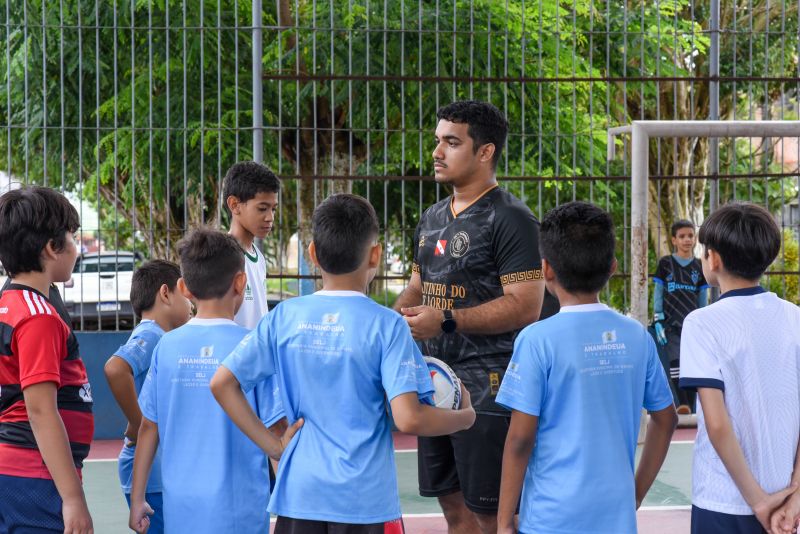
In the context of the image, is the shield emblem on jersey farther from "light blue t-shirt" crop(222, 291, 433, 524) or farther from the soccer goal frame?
the soccer goal frame

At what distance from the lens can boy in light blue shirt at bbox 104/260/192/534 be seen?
4.05 meters

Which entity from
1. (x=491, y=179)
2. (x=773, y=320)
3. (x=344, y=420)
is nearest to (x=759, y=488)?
(x=773, y=320)

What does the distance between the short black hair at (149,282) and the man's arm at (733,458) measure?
226 cm

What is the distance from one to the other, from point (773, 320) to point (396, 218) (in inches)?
228

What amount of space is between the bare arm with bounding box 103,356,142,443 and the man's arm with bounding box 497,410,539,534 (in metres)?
1.58

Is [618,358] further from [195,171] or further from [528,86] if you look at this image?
[195,171]

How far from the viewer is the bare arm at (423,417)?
2951 millimetres

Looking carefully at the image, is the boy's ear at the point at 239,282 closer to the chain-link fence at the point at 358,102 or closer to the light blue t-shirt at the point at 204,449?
the light blue t-shirt at the point at 204,449

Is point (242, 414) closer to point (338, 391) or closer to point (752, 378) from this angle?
point (338, 391)

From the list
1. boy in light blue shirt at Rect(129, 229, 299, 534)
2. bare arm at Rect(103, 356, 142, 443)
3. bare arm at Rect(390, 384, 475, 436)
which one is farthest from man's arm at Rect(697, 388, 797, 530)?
bare arm at Rect(103, 356, 142, 443)

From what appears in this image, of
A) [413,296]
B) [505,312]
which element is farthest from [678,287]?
[505,312]

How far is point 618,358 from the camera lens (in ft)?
10.4

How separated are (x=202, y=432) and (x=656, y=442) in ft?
4.80

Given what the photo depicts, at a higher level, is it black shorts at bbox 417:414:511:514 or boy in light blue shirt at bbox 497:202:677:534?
boy in light blue shirt at bbox 497:202:677:534
